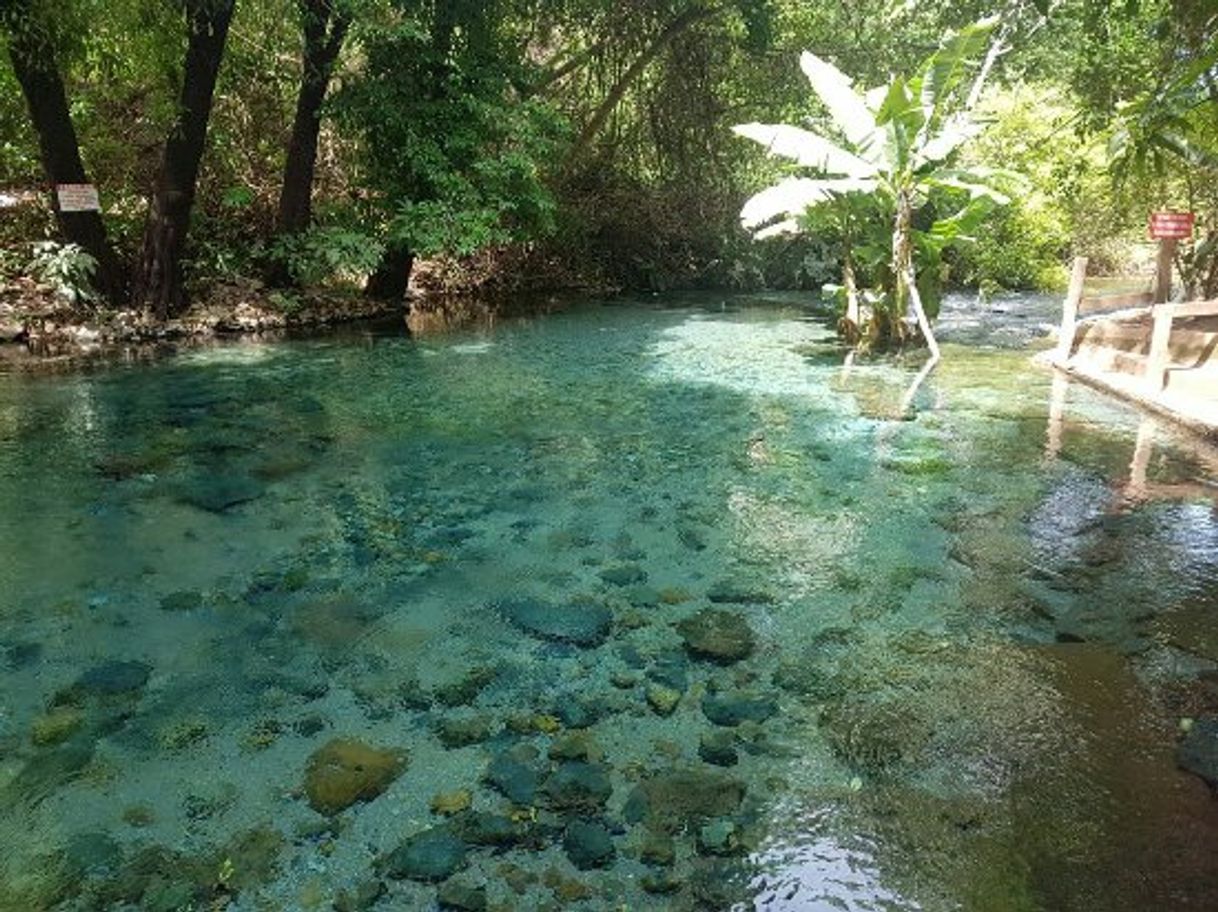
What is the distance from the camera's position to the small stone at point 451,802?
302cm

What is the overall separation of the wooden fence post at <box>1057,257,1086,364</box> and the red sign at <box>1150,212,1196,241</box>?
0.77 meters

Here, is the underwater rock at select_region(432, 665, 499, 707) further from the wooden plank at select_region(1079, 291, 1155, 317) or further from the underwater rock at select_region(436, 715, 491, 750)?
the wooden plank at select_region(1079, 291, 1155, 317)

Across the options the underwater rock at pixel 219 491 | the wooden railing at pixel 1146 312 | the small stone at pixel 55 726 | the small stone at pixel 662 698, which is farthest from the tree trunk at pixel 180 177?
the wooden railing at pixel 1146 312

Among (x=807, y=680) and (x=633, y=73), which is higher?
(x=633, y=73)

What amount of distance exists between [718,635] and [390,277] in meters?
11.5

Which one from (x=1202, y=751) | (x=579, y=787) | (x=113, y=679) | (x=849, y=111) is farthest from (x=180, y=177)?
(x=1202, y=751)

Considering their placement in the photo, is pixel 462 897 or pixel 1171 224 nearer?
pixel 462 897

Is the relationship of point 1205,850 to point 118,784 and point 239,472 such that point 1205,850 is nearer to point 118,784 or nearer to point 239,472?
point 118,784

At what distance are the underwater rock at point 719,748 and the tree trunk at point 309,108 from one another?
35.1 ft

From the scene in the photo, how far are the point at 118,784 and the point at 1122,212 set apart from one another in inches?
647

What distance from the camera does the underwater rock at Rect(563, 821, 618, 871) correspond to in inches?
109

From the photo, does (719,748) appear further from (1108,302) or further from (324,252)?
(324,252)

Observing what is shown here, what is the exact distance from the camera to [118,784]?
3.15m

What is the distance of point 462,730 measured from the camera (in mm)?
3488
